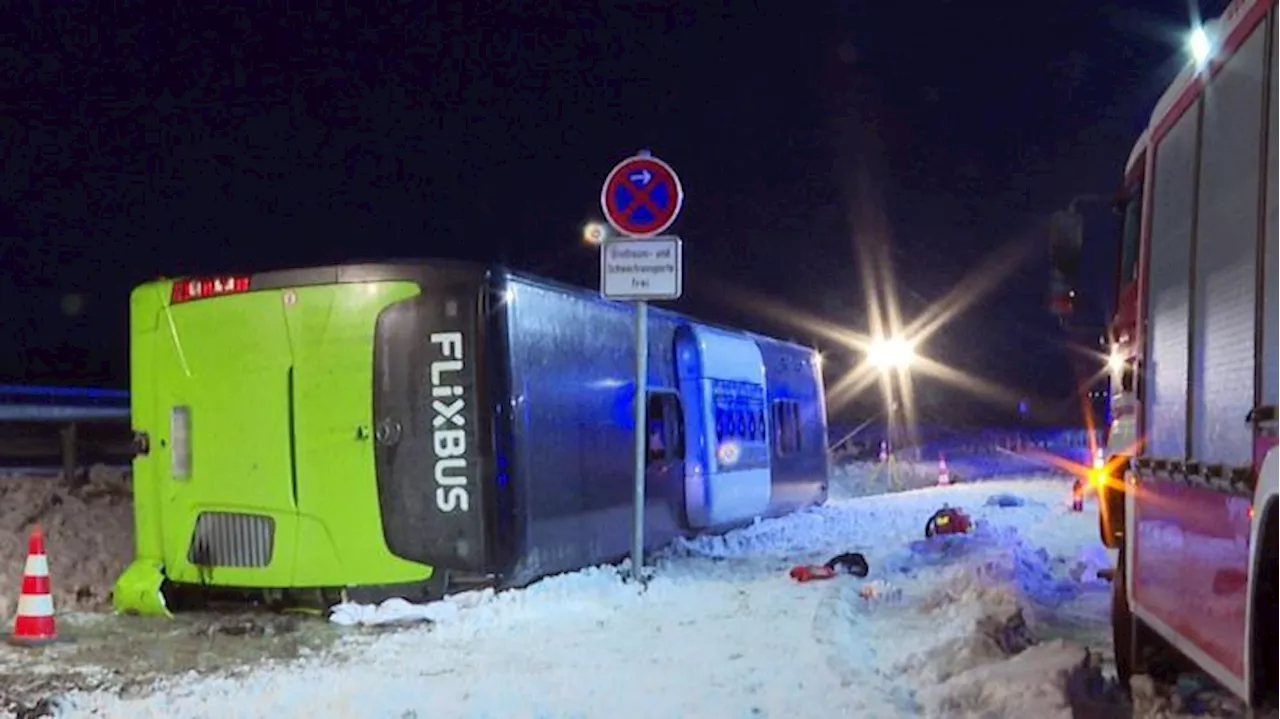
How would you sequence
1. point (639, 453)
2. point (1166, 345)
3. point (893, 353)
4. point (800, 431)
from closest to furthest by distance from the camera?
point (1166, 345) → point (639, 453) → point (800, 431) → point (893, 353)

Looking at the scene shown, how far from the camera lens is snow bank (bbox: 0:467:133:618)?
9.53 metres

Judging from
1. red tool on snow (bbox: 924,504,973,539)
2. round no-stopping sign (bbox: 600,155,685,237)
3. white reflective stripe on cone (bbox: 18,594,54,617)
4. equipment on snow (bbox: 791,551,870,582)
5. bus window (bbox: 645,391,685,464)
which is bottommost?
red tool on snow (bbox: 924,504,973,539)

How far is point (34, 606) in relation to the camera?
7695 millimetres

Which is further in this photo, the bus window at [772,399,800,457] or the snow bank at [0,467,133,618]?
the bus window at [772,399,800,457]

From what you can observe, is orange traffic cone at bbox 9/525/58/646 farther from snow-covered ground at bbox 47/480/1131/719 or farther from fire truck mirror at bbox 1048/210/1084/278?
fire truck mirror at bbox 1048/210/1084/278

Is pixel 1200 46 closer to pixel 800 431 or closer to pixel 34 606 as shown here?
pixel 34 606

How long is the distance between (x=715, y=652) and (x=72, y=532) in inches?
259

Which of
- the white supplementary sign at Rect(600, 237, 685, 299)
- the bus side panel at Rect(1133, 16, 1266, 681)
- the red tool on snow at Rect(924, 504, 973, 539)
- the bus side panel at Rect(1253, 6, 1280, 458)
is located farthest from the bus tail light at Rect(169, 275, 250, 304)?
the red tool on snow at Rect(924, 504, 973, 539)

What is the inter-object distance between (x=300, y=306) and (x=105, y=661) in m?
2.55

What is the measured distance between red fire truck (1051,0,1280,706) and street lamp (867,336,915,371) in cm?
3256

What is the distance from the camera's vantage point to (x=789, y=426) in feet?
58.4

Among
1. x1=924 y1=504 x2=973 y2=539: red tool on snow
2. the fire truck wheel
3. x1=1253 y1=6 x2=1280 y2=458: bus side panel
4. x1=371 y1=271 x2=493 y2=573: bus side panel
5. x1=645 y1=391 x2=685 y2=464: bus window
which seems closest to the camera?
x1=1253 y1=6 x2=1280 y2=458: bus side panel

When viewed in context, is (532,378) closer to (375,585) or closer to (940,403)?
(375,585)

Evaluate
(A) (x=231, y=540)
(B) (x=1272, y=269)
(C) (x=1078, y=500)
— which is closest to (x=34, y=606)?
(A) (x=231, y=540)
